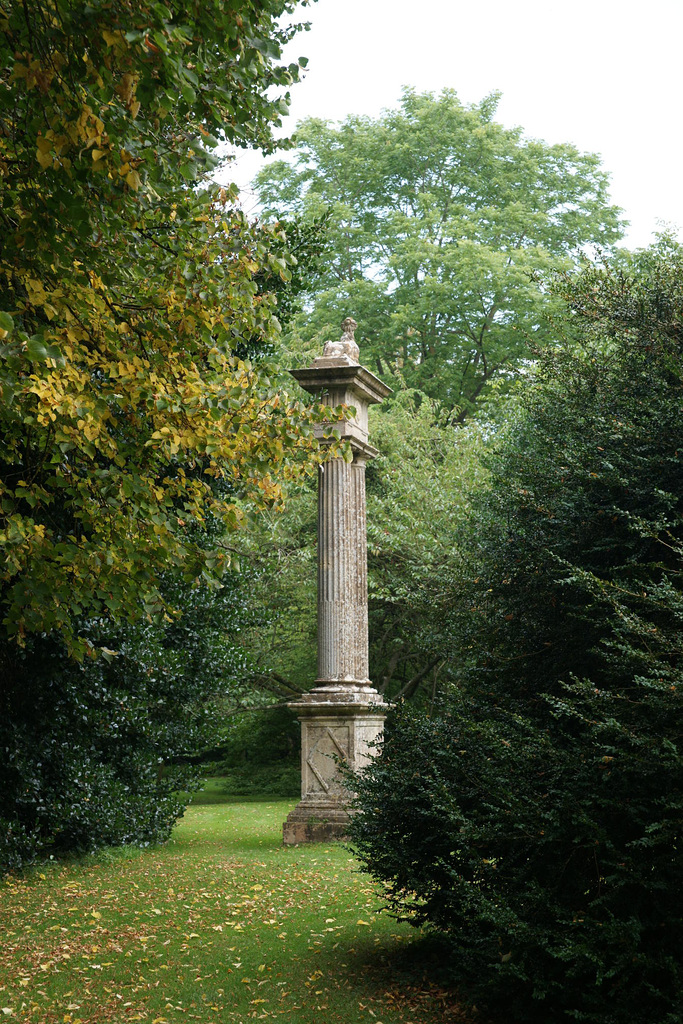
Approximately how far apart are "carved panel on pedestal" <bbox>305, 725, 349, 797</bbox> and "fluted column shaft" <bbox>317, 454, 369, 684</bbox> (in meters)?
0.67

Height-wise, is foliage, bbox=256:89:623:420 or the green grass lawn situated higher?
foliage, bbox=256:89:623:420

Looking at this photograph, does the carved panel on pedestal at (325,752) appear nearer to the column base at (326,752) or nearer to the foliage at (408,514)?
the column base at (326,752)

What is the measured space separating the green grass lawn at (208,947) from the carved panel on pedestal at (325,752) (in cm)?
143

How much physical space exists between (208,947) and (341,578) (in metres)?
6.56

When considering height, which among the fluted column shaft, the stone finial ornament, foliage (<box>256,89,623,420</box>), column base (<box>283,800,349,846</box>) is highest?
foliage (<box>256,89,623,420</box>)

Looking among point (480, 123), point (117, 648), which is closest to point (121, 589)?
point (117, 648)

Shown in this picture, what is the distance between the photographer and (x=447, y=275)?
1080 inches

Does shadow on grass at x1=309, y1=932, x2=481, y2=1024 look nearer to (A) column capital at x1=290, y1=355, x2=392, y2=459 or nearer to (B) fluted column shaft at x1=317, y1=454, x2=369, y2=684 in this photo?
(B) fluted column shaft at x1=317, y1=454, x2=369, y2=684

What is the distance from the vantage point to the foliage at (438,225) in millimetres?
27016

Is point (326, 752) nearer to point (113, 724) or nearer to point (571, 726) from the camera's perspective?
point (113, 724)

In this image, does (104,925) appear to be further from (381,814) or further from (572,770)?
(572,770)

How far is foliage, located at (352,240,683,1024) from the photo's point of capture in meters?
4.88

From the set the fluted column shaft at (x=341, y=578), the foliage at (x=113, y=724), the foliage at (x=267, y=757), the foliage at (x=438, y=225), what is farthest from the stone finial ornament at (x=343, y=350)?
the foliage at (x=267, y=757)

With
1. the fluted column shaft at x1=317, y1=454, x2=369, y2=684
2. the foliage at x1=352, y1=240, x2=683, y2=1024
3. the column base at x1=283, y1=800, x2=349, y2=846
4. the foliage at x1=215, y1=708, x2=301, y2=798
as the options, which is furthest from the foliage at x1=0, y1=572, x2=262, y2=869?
the foliage at x1=215, y1=708, x2=301, y2=798
